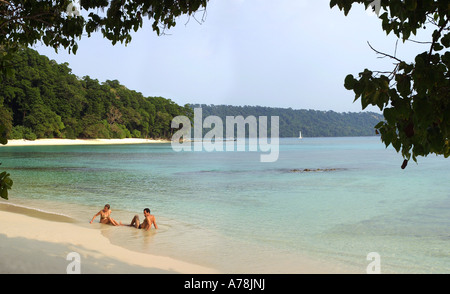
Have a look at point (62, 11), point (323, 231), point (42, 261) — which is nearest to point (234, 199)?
point (323, 231)

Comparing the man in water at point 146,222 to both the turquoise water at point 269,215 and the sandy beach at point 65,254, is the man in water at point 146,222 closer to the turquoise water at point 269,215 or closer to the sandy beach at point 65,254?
the turquoise water at point 269,215

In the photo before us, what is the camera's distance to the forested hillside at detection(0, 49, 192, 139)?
7094 cm

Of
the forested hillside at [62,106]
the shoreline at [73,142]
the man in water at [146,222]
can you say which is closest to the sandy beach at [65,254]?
the man in water at [146,222]

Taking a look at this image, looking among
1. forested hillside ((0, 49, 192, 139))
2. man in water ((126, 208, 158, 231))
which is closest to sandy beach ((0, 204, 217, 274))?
man in water ((126, 208, 158, 231))

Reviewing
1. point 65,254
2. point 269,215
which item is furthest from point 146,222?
point 269,215

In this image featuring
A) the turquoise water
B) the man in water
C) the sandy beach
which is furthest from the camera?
the man in water

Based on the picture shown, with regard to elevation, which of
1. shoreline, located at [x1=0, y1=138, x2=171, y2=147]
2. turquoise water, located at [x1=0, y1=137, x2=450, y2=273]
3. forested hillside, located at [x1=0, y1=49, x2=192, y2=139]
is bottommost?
turquoise water, located at [x1=0, y1=137, x2=450, y2=273]

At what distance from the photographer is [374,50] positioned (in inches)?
107

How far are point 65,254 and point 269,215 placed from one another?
9.11 metres

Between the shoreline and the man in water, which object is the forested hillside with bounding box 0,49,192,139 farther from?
the man in water

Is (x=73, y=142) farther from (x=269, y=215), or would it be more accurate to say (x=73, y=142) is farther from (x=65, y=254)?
(x=65, y=254)

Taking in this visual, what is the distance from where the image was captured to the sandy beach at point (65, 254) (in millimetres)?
7312

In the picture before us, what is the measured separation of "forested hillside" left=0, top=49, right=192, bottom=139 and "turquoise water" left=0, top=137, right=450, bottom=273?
38.9 meters

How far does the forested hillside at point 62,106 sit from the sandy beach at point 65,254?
49721mm
